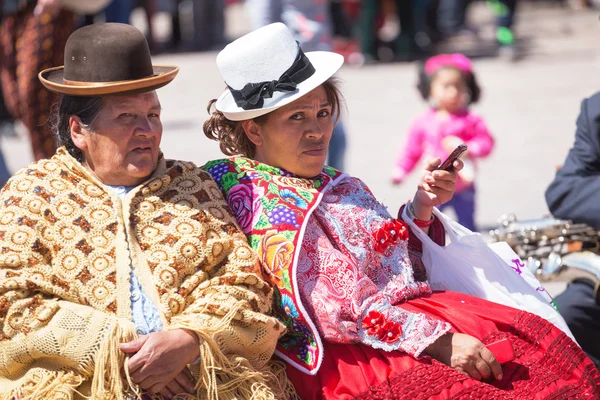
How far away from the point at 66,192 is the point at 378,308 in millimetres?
945

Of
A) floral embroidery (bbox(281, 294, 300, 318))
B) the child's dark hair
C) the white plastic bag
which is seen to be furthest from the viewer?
the child's dark hair

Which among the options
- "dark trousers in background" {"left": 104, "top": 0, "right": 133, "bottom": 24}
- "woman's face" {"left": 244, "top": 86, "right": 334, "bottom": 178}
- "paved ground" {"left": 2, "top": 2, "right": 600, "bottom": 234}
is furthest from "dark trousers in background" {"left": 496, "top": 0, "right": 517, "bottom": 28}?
"woman's face" {"left": 244, "top": 86, "right": 334, "bottom": 178}

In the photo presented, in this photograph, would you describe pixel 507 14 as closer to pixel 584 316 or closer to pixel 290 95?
pixel 584 316

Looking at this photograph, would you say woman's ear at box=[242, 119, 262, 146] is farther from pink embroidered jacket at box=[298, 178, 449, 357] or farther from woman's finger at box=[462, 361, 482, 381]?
woman's finger at box=[462, 361, 482, 381]

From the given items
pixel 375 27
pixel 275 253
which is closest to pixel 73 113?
pixel 275 253

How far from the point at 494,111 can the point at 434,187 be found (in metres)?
7.68

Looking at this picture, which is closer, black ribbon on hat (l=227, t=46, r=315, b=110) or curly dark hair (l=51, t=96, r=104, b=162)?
curly dark hair (l=51, t=96, r=104, b=162)

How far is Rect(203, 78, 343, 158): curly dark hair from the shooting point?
325 cm

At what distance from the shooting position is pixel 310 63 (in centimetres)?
317

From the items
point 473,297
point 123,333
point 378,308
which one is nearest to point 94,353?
point 123,333

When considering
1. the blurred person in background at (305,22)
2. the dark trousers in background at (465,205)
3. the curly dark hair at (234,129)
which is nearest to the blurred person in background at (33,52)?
the blurred person in background at (305,22)

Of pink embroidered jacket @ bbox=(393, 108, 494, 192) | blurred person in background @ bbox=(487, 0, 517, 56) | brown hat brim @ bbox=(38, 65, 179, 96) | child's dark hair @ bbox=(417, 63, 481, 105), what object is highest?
brown hat brim @ bbox=(38, 65, 179, 96)

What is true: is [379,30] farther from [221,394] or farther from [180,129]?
[221,394]

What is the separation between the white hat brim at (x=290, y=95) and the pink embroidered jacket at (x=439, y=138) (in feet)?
9.93
